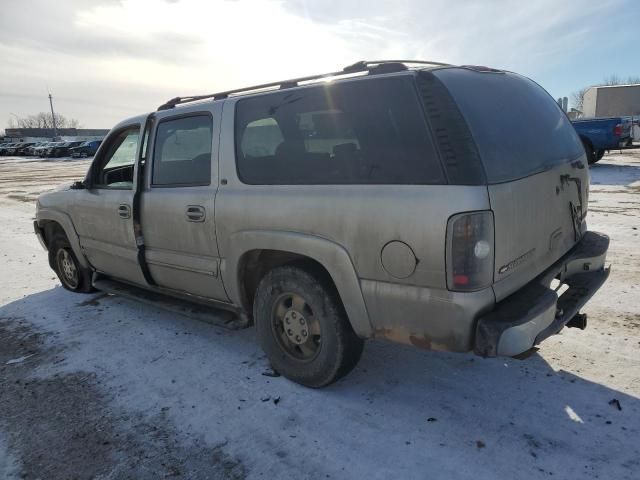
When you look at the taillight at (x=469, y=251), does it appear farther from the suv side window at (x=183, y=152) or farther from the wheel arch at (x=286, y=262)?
the suv side window at (x=183, y=152)

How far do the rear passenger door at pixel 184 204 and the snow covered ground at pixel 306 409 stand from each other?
63cm

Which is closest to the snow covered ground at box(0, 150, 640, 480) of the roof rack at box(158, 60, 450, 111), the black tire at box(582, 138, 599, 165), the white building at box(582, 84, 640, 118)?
the roof rack at box(158, 60, 450, 111)

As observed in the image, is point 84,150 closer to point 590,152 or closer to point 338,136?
point 590,152

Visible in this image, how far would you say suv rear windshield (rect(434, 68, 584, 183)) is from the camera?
2416 millimetres

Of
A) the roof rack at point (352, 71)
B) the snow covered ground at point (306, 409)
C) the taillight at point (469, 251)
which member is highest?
the roof rack at point (352, 71)

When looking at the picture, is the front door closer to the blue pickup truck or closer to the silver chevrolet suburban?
the silver chevrolet suburban

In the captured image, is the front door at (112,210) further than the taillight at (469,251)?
Yes

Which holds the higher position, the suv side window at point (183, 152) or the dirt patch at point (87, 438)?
the suv side window at point (183, 152)

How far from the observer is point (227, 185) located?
10.7 ft

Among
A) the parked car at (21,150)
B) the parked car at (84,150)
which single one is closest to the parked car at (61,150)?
the parked car at (84,150)

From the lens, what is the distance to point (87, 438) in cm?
272

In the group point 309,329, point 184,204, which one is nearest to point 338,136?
point 309,329

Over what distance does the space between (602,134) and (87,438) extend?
17.2 metres

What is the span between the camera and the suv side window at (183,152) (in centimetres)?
A: 347
